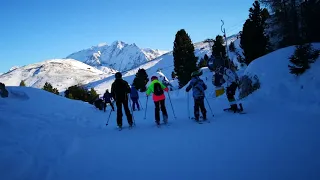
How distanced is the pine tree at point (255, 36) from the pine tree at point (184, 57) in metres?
18.4

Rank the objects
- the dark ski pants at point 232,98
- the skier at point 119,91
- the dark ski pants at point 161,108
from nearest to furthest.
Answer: the dark ski pants at point 161,108, the skier at point 119,91, the dark ski pants at point 232,98

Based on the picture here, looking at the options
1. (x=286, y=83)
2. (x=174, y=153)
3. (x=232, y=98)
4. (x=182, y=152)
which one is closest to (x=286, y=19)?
(x=286, y=83)

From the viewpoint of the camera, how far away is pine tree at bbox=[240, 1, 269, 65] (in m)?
30.0

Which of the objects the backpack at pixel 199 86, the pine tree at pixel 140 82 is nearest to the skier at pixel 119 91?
the backpack at pixel 199 86

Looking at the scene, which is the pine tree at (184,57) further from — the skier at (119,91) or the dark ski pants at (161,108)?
the skier at (119,91)

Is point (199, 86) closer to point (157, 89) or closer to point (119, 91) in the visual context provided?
point (157, 89)

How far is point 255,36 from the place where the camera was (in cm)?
3027

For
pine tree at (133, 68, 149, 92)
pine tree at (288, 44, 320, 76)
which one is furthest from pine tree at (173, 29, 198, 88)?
pine tree at (288, 44, 320, 76)

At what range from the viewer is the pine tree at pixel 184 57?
49.9 meters

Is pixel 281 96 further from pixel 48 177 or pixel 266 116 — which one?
pixel 48 177

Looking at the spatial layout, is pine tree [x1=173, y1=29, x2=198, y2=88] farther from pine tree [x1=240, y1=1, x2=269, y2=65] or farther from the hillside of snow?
the hillside of snow

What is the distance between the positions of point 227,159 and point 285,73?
8468 millimetres

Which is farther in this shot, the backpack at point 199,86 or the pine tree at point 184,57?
the pine tree at point 184,57

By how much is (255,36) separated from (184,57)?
855 inches
